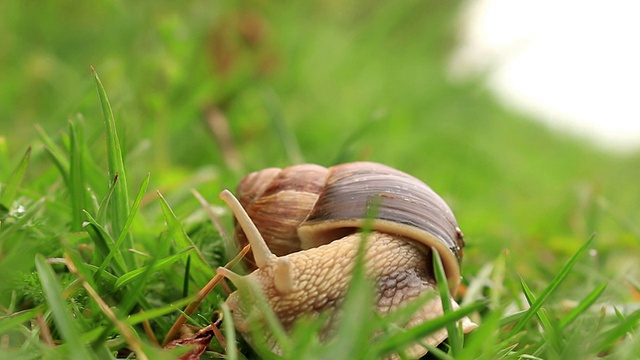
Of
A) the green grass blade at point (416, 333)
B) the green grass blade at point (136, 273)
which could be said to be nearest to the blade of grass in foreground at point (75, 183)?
the green grass blade at point (136, 273)


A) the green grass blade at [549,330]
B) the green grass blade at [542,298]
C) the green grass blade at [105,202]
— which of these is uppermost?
the green grass blade at [105,202]

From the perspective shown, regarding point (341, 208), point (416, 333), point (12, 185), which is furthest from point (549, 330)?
point (12, 185)

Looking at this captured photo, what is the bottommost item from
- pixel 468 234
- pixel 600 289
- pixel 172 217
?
pixel 468 234

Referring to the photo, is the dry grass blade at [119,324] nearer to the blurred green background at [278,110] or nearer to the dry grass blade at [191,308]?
the dry grass blade at [191,308]

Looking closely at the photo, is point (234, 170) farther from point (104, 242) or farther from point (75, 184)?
point (104, 242)

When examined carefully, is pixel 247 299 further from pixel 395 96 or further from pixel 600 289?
pixel 395 96

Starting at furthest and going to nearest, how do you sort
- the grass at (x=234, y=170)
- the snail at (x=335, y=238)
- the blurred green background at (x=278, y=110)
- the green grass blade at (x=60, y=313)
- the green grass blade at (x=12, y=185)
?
1. the blurred green background at (x=278, y=110)
2. the green grass blade at (x=12, y=185)
3. the snail at (x=335, y=238)
4. the grass at (x=234, y=170)
5. the green grass blade at (x=60, y=313)

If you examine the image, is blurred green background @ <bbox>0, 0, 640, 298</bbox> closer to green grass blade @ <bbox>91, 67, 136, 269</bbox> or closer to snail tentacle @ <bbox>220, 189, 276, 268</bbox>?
green grass blade @ <bbox>91, 67, 136, 269</bbox>

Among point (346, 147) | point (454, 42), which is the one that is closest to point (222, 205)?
point (346, 147)
